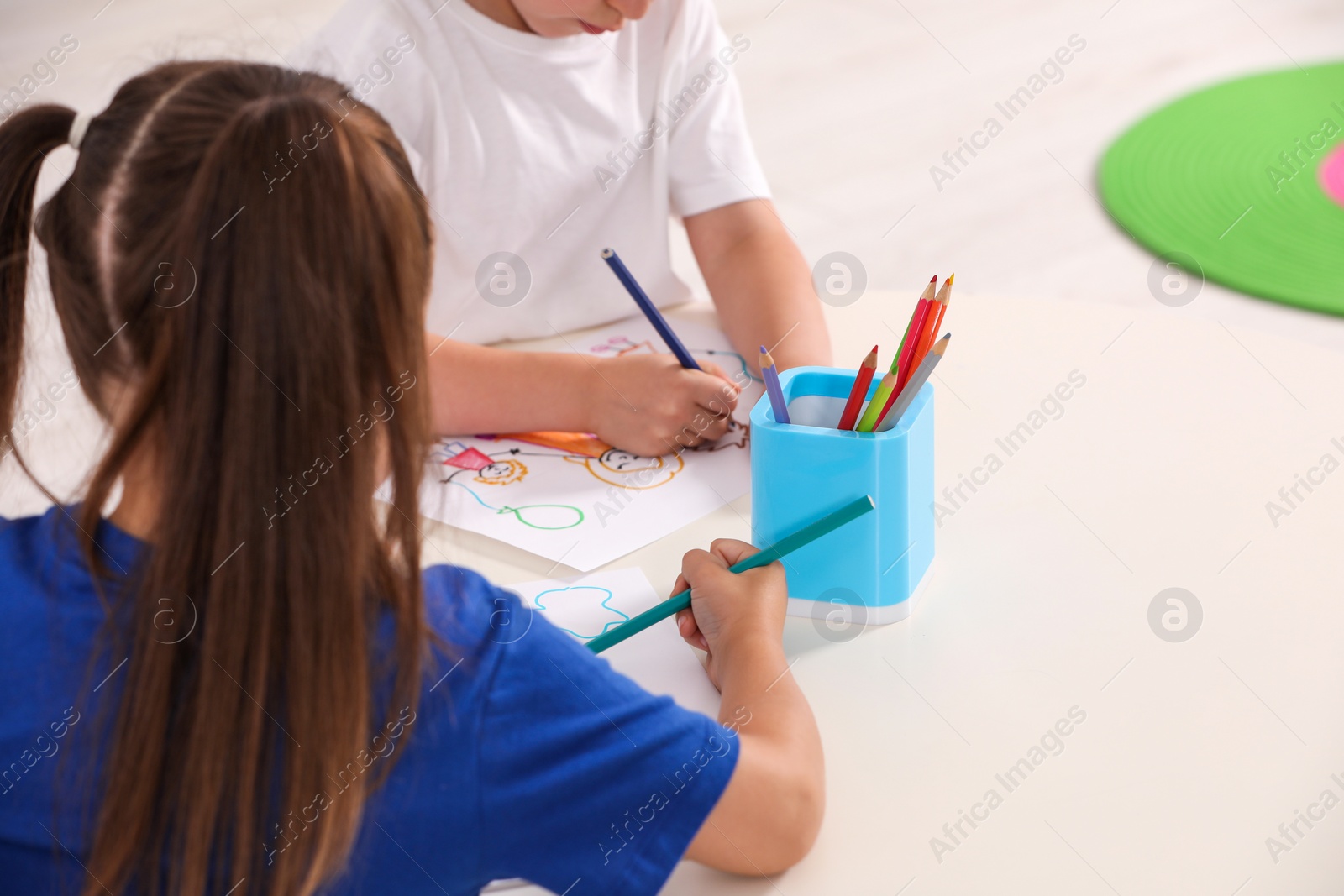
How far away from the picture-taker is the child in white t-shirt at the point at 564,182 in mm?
946

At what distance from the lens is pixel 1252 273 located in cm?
202

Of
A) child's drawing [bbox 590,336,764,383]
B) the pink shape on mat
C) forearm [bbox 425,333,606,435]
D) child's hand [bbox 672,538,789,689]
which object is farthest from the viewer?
the pink shape on mat

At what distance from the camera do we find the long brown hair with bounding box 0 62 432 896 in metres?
0.47

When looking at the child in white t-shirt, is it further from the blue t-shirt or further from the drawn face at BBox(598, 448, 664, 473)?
the blue t-shirt

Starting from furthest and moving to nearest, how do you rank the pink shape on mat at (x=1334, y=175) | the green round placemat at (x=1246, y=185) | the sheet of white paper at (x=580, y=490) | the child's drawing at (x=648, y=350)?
the pink shape on mat at (x=1334, y=175), the green round placemat at (x=1246, y=185), the child's drawing at (x=648, y=350), the sheet of white paper at (x=580, y=490)

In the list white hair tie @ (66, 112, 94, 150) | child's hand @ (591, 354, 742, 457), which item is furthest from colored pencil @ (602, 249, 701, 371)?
white hair tie @ (66, 112, 94, 150)

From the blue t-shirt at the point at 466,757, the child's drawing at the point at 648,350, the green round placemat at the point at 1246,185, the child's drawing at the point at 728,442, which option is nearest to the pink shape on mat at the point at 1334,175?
the green round placemat at the point at 1246,185

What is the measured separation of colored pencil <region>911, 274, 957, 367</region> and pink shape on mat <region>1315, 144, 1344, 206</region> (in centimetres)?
183

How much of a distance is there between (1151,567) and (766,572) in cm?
23

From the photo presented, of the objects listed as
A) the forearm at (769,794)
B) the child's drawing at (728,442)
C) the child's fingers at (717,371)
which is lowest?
the child's drawing at (728,442)

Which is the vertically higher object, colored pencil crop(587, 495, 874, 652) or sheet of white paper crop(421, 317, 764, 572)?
colored pencil crop(587, 495, 874, 652)

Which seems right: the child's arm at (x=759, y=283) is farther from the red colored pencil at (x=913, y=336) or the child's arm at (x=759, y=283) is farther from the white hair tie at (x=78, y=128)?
the white hair tie at (x=78, y=128)

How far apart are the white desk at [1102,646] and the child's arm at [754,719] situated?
2 cm

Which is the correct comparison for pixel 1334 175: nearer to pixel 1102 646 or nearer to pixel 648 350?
pixel 648 350
